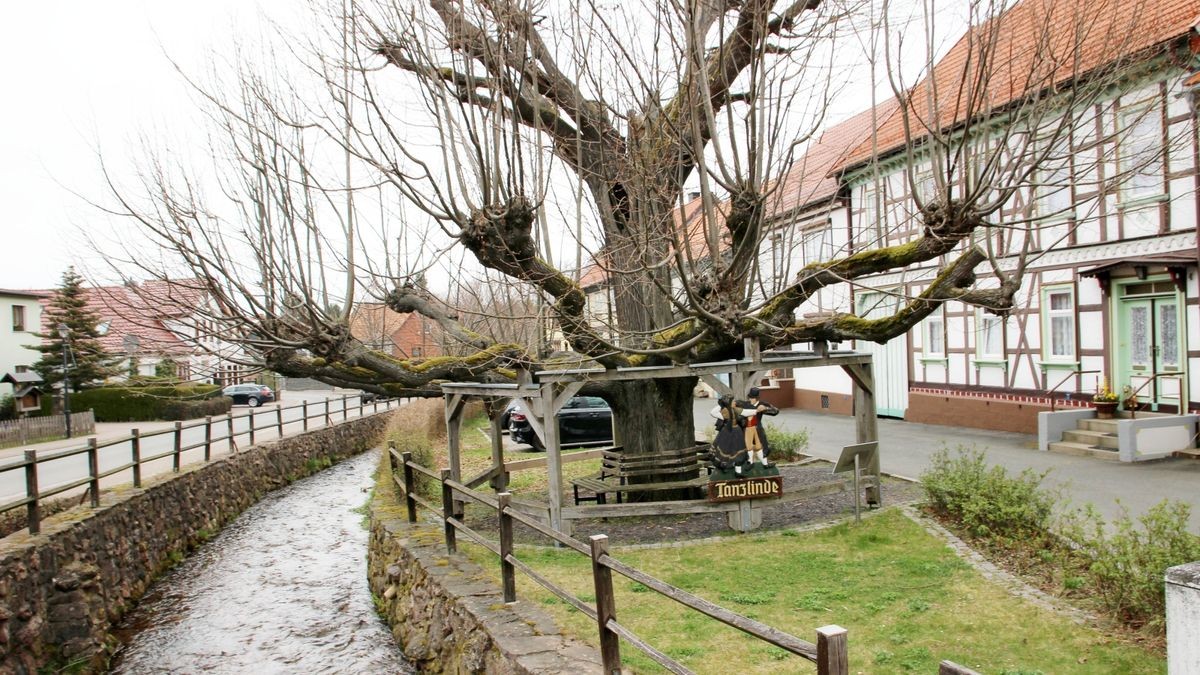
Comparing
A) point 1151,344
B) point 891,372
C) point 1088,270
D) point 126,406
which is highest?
point 1088,270

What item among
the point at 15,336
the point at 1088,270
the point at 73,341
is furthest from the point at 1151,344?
the point at 15,336

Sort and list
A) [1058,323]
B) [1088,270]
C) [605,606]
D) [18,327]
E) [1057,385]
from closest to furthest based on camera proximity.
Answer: [605,606]
[1088,270]
[1057,385]
[1058,323]
[18,327]

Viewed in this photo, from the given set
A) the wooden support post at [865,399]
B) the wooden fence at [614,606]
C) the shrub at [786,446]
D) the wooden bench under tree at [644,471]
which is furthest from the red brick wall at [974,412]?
the wooden fence at [614,606]

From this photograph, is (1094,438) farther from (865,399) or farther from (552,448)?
(552,448)

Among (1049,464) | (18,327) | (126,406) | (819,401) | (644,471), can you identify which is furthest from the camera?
(18,327)

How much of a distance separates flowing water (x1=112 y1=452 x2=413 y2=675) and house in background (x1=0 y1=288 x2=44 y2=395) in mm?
28827

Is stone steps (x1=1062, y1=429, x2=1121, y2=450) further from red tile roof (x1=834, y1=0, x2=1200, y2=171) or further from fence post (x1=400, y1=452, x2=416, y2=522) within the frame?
fence post (x1=400, y1=452, x2=416, y2=522)

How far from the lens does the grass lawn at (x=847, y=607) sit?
5277mm

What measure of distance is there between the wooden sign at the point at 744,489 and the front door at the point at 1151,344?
7793mm

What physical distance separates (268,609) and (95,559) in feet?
6.10

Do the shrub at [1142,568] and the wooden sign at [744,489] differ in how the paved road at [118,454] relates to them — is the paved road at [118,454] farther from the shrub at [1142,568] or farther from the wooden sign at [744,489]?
the shrub at [1142,568]

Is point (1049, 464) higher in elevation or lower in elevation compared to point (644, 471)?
lower

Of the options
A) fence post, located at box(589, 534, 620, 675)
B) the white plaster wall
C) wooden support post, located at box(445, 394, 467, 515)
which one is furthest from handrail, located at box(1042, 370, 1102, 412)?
the white plaster wall

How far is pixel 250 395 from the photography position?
140 ft
